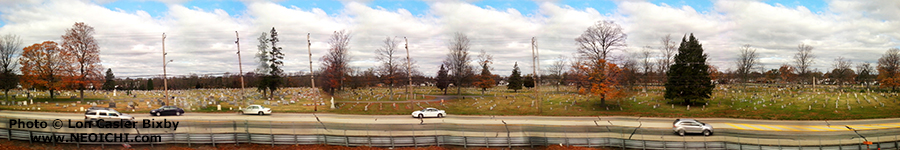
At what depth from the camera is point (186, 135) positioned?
699 inches

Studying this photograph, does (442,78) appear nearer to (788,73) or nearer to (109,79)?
(109,79)

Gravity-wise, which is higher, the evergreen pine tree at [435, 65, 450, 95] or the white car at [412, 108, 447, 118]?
the evergreen pine tree at [435, 65, 450, 95]

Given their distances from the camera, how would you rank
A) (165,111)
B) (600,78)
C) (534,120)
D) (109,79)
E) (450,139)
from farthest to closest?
(109,79) < (600,78) < (165,111) < (534,120) < (450,139)

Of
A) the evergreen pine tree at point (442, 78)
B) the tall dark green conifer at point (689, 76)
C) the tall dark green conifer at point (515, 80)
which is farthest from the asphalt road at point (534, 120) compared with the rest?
the tall dark green conifer at point (515, 80)

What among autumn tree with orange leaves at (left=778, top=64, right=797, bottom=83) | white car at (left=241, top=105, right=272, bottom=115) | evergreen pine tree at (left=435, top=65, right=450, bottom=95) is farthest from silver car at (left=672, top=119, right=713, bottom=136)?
autumn tree with orange leaves at (left=778, top=64, right=797, bottom=83)

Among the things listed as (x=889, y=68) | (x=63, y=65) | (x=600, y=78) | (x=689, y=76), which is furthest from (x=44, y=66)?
(x=889, y=68)

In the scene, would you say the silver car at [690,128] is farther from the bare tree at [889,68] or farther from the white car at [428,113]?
the bare tree at [889,68]

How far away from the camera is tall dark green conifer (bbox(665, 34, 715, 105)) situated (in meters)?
35.8

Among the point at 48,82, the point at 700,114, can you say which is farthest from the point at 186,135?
the point at 700,114

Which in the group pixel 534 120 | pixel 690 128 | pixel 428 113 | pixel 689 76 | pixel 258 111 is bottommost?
pixel 690 128

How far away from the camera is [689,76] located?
3619 cm

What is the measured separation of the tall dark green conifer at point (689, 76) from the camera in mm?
35772

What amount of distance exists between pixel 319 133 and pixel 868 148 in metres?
23.4

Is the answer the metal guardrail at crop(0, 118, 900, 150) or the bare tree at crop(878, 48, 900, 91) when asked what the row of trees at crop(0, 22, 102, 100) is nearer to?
the metal guardrail at crop(0, 118, 900, 150)
